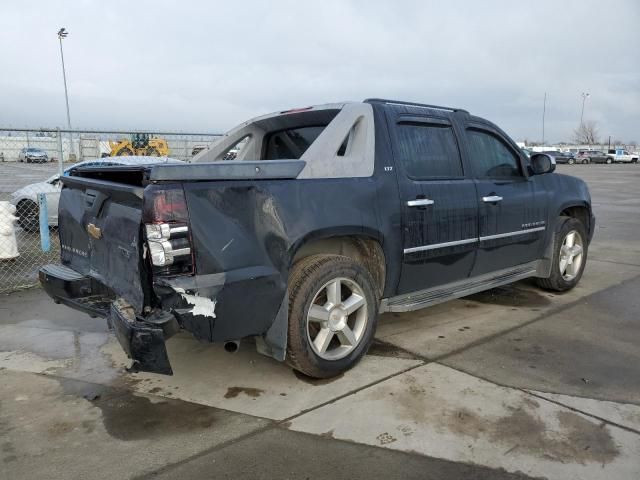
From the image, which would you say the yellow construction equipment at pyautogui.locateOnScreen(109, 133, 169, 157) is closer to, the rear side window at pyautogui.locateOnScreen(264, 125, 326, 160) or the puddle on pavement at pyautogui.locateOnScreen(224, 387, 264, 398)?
the rear side window at pyautogui.locateOnScreen(264, 125, 326, 160)

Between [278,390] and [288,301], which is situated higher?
[288,301]

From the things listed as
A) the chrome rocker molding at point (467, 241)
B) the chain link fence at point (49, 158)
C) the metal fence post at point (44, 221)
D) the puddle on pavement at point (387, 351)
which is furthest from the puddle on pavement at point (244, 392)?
the metal fence post at point (44, 221)

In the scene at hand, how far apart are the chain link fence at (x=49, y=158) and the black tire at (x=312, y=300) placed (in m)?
5.63

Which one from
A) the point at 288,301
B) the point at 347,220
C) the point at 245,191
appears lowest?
the point at 288,301

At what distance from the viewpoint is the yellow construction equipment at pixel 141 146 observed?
33.7 feet

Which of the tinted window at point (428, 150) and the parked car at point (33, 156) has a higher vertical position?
the parked car at point (33, 156)

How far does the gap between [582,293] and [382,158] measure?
3.52 m

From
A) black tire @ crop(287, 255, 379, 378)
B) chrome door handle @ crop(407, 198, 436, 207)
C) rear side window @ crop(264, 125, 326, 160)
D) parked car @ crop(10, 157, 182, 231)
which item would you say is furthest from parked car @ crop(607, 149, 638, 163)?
black tire @ crop(287, 255, 379, 378)

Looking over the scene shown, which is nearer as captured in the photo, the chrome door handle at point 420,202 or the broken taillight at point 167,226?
the broken taillight at point 167,226

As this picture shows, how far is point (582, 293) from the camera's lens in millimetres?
6156

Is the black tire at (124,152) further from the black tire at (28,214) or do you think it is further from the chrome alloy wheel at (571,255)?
the chrome alloy wheel at (571,255)

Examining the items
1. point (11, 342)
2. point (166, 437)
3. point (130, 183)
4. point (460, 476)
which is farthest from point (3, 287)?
point (460, 476)

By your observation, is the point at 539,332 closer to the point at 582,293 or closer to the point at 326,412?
the point at 582,293

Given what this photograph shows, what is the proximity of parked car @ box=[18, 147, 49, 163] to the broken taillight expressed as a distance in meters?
9.19
